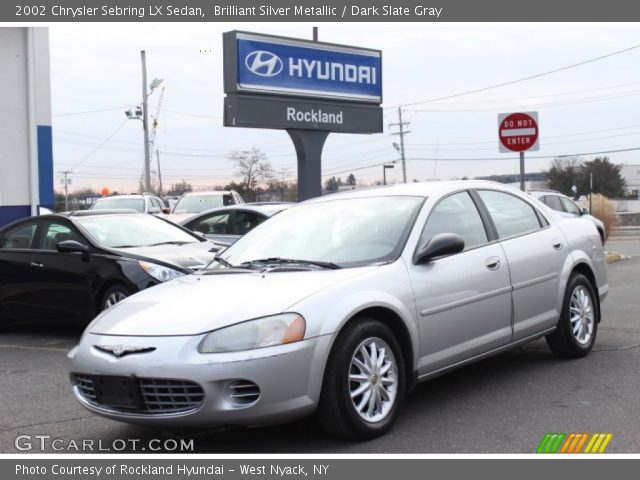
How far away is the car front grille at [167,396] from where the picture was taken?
4402 millimetres

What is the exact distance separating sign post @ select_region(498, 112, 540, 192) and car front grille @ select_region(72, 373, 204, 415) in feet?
32.2

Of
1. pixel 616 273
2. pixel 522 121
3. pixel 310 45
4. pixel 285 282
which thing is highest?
pixel 310 45

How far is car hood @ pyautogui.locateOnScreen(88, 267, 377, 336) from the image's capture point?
15.0 feet

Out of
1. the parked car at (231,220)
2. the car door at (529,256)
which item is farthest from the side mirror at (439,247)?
the parked car at (231,220)

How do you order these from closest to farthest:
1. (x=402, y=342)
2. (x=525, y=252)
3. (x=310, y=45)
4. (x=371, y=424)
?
(x=371, y=424) < (x=402, y=342) < (x=525, y=252) < (x=310, y=45)

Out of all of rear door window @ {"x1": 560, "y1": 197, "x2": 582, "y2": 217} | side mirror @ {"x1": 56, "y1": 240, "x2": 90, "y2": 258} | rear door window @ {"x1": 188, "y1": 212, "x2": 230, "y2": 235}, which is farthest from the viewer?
Answer: rear door window @ {"x1": 560, "y1": 197, "x2": 582, "y2": 217}

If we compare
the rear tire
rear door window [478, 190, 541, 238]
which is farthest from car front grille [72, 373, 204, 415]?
the rear tire

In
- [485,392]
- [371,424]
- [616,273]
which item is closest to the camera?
[371,424]

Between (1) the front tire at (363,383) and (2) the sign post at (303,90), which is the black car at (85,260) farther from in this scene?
(2) the sign post at (303,90)

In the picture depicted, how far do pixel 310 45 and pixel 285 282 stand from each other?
11.9m

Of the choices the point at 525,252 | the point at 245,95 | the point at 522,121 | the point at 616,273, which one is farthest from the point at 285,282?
the point at 616,273

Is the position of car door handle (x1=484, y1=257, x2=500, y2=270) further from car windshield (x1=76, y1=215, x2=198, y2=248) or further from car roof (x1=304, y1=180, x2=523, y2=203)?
car windshield (x1=76, y1=215, x2=198, y2=248)

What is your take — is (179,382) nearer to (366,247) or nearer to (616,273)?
(366,247)

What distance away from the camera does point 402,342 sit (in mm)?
5117
